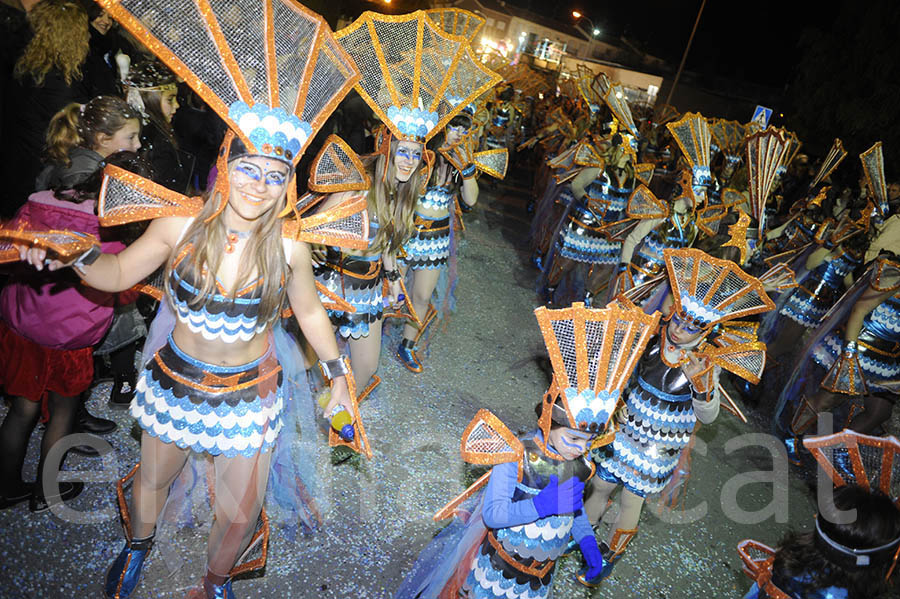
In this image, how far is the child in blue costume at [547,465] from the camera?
6.53 ft

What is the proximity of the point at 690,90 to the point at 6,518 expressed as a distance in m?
35.3

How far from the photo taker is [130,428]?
3.31m

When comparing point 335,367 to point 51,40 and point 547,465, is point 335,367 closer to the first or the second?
point 547,465

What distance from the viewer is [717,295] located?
9.11ft

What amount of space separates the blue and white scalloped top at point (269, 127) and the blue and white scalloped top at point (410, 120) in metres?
1.36

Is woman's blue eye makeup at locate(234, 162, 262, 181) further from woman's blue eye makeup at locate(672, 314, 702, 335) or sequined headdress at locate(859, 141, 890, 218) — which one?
sequined headdress at locate(859, 141, 890, 218)

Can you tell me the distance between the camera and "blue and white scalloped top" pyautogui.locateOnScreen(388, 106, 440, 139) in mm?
3117

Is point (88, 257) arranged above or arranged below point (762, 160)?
below

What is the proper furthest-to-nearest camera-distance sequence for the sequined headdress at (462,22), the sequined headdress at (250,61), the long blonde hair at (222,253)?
1. the sequined headdress at (462,22)
2. the long blonde hair at (222,253)
3. the sequined headdress at (250,61)

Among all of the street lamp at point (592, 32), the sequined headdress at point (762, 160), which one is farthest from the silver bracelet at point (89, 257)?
the street lamp at point (592, 32)

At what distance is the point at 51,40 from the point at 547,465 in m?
3.82

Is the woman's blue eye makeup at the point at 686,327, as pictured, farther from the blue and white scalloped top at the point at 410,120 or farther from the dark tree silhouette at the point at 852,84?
the dark tree silhouette at the point at 852,84

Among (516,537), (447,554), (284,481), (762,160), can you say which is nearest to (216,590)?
(284,481)

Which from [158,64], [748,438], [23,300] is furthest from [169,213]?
[748,438]
